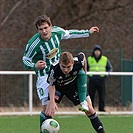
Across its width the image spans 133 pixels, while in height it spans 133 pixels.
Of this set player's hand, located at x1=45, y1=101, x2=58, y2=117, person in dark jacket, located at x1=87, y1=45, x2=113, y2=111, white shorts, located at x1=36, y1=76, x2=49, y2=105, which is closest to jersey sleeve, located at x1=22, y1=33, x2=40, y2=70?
white shorts, located at x1=36, y1=76, x2=49, y2=105

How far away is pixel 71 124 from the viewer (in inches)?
529

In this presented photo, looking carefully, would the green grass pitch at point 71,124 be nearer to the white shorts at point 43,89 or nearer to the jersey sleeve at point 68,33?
the white shorts at point 43,89

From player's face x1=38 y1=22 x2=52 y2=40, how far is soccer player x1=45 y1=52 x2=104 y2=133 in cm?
56

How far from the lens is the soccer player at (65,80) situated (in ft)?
30.8

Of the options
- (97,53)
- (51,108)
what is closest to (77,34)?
(51,108)

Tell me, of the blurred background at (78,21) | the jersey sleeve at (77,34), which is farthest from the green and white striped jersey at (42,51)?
the blurred background at (78,21)

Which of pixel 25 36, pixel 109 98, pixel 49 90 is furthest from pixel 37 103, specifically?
pixel 49 90

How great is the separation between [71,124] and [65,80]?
3744mm

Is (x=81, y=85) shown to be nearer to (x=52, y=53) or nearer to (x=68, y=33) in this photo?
(x=52, y=53)

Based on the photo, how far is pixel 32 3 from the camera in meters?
22.7

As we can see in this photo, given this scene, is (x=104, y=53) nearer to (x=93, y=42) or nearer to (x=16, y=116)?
(x=93, y=42)

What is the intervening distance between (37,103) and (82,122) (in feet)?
15.7

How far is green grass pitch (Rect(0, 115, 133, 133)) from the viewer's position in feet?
39.9

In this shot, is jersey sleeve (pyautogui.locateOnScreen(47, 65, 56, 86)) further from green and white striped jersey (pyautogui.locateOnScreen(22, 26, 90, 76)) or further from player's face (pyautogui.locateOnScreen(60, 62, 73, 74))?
green and white striped jersey (pyautogui.locateOnScreen(22, 26, 90, 76))
